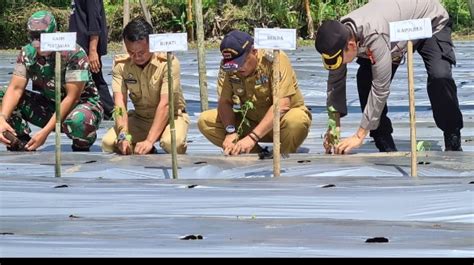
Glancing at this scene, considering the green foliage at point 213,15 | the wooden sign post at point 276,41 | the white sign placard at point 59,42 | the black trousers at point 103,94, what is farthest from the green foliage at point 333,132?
the green foliage at point 213,15

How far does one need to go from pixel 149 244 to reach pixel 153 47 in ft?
5.23

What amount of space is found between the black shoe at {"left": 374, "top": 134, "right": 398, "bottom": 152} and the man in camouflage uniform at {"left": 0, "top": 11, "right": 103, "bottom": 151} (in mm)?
1429

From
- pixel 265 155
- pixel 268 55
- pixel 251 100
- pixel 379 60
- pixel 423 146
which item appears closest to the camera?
pixel 379 60

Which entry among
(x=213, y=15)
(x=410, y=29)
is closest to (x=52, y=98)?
(x=410, y=29)

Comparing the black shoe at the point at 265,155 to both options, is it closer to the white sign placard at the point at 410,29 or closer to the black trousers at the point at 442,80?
the black trousers at the point at 442,80

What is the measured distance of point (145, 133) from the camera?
18.8 ft

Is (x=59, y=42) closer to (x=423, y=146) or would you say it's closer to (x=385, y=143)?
(x=385, y=143)

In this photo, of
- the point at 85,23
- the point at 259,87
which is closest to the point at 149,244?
the point at 259,87

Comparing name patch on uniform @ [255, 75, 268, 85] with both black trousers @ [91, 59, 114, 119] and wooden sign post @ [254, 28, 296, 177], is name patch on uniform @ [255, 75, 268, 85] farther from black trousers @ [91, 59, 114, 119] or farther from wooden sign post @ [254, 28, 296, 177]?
black trousers @ [91, 59, 114, 119]

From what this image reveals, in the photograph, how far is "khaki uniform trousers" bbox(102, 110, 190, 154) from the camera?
5.48m

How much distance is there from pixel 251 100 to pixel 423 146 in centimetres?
86

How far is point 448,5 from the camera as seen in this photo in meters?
16.6

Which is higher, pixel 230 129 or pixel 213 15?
pixel 213 15

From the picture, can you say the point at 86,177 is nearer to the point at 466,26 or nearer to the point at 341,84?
the point at 341,84
